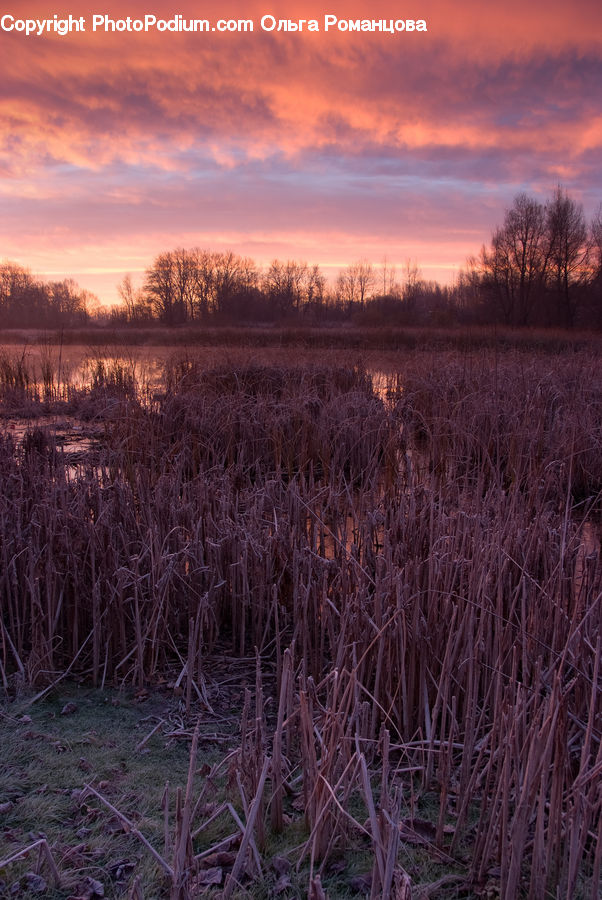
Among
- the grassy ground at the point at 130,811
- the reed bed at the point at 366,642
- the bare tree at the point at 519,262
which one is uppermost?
the bare tree at the point at 519,262

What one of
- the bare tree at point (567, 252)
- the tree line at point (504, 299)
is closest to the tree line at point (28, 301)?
the tree line at point (504, 299)

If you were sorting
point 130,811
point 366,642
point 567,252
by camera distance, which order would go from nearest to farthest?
point 130,811, point 366,642, point 567,252

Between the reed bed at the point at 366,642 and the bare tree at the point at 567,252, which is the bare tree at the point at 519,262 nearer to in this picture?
the bare tree at the point at 567,252

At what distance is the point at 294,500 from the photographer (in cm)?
356

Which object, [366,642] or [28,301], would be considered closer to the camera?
[366,642]

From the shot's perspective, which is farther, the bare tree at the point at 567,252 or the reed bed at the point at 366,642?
the bare tree at the point at 567,252

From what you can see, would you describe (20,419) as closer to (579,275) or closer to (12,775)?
(12,775)

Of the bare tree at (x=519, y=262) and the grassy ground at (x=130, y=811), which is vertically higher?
the bare tree at (x=519, y=262)

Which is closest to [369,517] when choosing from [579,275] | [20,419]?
[20,419]

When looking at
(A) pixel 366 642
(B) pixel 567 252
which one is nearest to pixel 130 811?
(A) pixel 366 642

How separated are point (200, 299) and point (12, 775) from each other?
5903 centimetres

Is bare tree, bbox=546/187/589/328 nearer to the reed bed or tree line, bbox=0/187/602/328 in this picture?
tree line, bbox=0/187/602/328

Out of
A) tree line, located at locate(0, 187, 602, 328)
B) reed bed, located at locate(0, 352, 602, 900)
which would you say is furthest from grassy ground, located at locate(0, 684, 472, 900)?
tree line, located at locate(0, 187, 602, 328)

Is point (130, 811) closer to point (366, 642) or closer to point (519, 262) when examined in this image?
point (366, 642)
